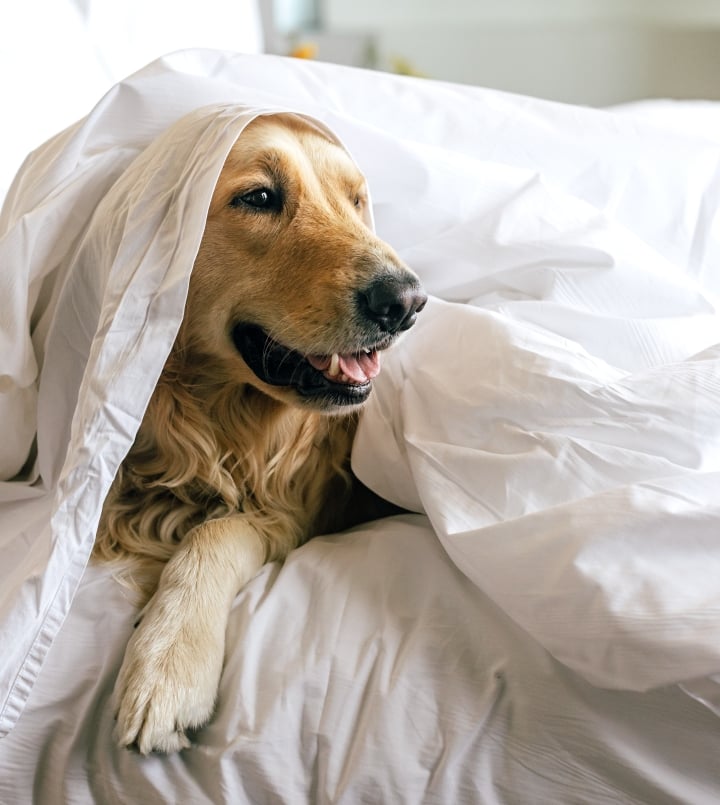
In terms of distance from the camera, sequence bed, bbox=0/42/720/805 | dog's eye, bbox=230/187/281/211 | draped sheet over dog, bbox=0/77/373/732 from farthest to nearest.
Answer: dog's eye, bbox=230/187/281/211
draped sheet over dog, bbox=0/77/373/732
bed, bbox=0/42/720/805

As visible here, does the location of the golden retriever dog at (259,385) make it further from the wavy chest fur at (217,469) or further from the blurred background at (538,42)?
the blurred background at (538,42)

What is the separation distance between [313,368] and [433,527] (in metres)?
0.33

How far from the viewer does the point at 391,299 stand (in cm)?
117

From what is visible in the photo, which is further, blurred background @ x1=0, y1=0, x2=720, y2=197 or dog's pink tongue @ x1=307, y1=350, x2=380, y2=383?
blurred background @ x1=0, y1=0, x2=720, y2=197

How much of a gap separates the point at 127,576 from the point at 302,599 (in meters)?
0.32

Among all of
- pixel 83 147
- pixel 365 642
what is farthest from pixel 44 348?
pixel 365 642

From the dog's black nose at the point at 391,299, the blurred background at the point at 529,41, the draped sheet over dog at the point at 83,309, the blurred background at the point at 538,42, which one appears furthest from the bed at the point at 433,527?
the blurred background at the point at 538,42

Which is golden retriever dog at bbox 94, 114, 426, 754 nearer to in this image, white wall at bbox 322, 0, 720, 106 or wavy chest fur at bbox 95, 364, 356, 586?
wavy chest fur at bbox 95, 364, 356, 586

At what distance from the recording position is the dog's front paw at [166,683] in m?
0.88

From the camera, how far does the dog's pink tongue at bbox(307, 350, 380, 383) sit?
1244mm

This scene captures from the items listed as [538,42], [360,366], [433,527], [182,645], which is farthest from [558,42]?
[182,645]

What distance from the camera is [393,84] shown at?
5.90 ft

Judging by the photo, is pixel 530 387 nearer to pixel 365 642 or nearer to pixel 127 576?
pixel 365 642

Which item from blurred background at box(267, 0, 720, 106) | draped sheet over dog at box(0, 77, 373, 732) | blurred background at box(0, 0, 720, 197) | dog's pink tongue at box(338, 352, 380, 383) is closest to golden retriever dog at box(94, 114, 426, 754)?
dog's pink tongue at box(338, 352, 380, 383)
